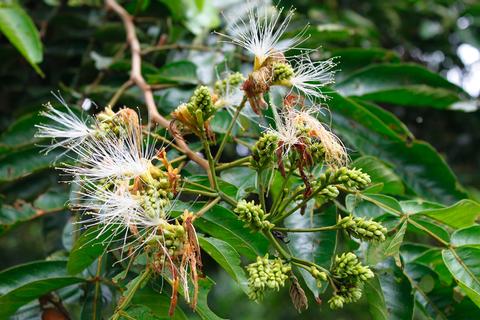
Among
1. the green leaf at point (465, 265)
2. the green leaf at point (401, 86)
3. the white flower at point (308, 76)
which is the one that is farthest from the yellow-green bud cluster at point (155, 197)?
the green leaf at point (401, 86)

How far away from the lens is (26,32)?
2.29 m

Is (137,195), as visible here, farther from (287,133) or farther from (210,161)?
(287,133)

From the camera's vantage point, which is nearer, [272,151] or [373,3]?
[272,151]

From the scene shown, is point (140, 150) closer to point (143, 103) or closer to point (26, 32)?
point (143, 103)

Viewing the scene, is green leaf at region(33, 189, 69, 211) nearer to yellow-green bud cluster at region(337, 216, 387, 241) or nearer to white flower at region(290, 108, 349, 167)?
white flower at region(290, 108, 349, 167)

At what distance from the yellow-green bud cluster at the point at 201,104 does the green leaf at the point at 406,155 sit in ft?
2.33

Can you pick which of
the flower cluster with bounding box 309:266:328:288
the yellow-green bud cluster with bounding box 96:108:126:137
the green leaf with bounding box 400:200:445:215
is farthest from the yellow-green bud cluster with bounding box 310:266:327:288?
the yellow-green bud cluster with bounding box 96:108:126:137

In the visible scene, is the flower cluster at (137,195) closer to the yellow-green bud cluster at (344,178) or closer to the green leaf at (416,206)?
the yellow-green bud cluster at (344,178)

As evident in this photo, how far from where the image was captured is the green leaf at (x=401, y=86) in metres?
2.37

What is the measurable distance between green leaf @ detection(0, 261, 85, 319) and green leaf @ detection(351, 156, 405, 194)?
0.85 metres

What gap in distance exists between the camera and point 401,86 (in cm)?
238

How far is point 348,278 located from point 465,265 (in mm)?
331

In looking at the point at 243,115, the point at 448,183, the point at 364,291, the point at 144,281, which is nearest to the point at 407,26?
the point at 448,183

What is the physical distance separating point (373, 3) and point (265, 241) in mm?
2570
